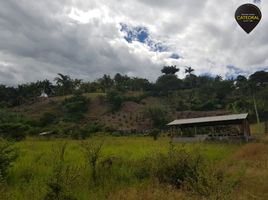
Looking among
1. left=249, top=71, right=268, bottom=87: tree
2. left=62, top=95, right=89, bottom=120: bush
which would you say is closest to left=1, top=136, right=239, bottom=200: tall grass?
left=62, top=95, right=89, bottom=120: bush

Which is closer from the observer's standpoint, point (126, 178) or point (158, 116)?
point (126, 178)

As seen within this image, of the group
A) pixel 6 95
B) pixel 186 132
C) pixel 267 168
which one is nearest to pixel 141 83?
pixel 6 95

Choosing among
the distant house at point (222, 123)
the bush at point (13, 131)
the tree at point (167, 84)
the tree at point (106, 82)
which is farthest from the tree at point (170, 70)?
the bush at point (13, 131)

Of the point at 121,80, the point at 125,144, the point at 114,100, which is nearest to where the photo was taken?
the point at 125,144

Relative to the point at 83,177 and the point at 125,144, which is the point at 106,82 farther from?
the point at 83,177

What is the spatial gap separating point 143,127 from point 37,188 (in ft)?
186

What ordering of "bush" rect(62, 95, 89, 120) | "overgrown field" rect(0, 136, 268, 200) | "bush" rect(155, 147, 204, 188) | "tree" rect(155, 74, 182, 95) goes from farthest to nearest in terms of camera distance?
"tree" rect(155, 74, 182, 95)
"bush" rect(62, 95, 89, 120)
"bush" rect(155, 147, 204, 188)
"overgrown field" rect(0, 136, 268, 200)

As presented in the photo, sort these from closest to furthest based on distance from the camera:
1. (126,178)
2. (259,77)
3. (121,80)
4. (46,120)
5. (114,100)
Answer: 1. (126,178)
2. (46,120)
3. (114,100)
4. (259,77)
5. (121,80)

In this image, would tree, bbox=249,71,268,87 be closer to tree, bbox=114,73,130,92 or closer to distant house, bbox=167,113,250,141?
tree, bbox=114,73,130,92

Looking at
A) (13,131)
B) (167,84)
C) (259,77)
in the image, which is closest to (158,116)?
(259,77)

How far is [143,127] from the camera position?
66062 mm

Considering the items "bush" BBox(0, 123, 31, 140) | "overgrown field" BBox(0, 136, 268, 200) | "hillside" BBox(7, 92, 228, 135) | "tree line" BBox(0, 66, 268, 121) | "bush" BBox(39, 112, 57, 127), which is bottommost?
"overgrown field" BBox(0, 136, 268, 200)

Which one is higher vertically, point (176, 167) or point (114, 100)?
point (114, 100)

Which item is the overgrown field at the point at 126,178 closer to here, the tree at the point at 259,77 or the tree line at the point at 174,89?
the tree line at the point at 174,89
